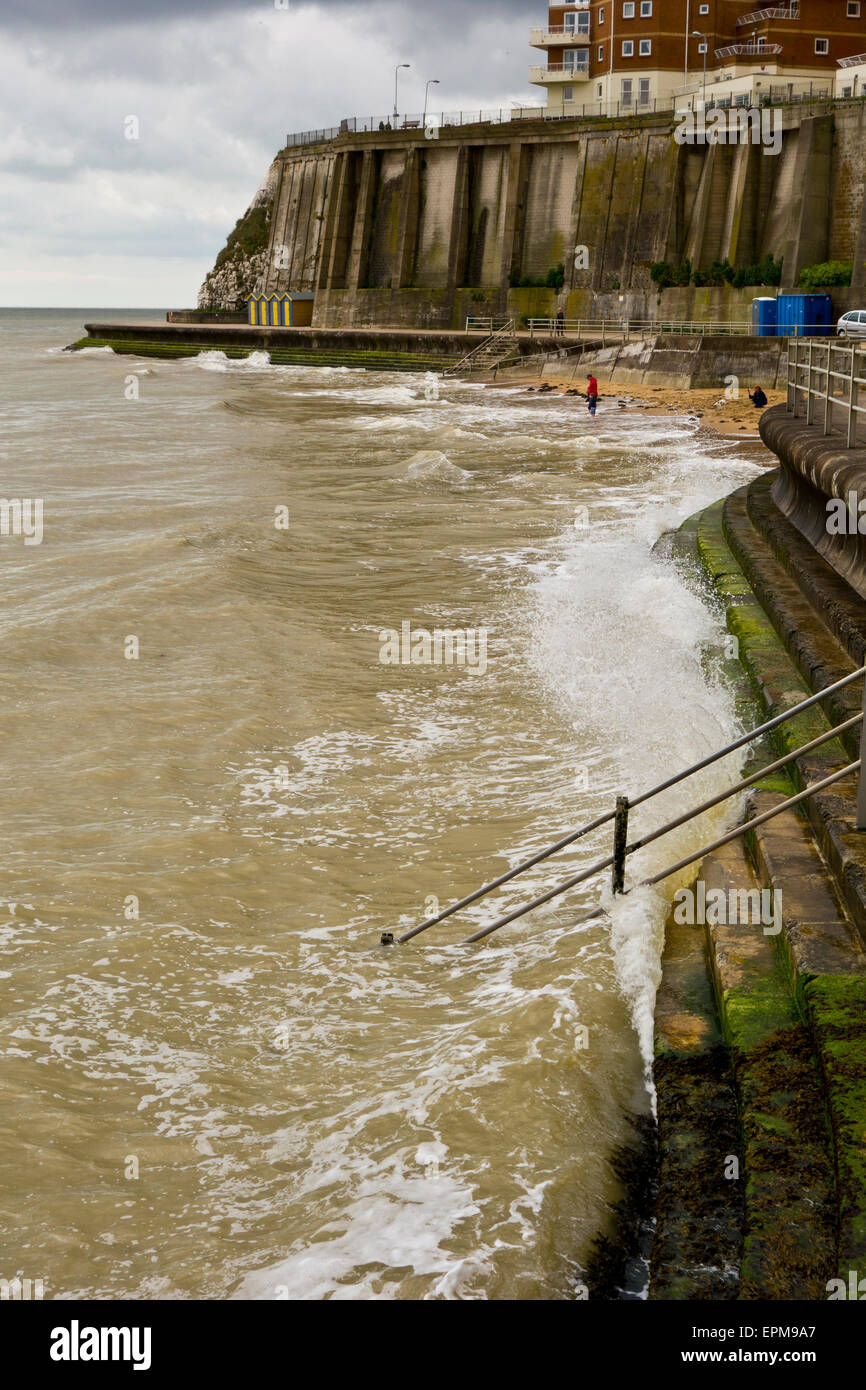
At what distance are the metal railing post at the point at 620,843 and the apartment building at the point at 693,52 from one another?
50007mm

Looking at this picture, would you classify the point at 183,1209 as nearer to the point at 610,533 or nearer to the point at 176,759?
the point at 176,759

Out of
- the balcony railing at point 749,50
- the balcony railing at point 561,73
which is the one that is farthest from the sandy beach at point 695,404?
the balcony railing at point 561,73

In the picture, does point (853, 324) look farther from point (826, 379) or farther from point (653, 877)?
point (653, 877)

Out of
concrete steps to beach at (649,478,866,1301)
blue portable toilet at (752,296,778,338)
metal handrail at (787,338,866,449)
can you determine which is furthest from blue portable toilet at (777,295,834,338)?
concrete steps to beach at (649,478,866,1301)

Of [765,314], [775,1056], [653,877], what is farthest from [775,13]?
[775,1056]

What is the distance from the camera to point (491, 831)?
7969 millimetres

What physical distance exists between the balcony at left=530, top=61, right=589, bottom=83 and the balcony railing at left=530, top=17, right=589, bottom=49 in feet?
3.51

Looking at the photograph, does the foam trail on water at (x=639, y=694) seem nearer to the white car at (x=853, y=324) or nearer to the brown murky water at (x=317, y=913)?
the brown murky water at (x=317, y=913)

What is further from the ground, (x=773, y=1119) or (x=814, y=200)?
(x=814, y=200)

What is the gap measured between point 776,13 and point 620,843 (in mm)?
60876

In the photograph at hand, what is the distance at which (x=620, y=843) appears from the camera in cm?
607

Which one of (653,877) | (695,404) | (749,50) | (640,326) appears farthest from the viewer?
(749,50)
